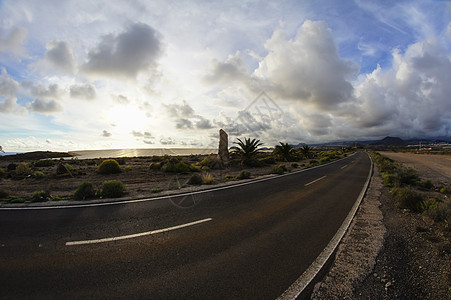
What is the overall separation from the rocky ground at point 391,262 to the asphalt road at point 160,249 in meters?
0.51

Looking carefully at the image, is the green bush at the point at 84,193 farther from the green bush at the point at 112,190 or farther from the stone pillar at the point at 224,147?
the stone pillar at the point at 224,147

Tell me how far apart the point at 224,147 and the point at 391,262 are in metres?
19.2

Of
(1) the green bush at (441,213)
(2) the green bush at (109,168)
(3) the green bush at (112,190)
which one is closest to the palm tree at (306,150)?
(1) the green bush at (441,213)

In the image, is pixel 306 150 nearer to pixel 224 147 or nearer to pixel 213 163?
pixel 224 147

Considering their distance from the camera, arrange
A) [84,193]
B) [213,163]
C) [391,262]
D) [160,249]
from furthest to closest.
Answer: [213,163] < [84,193] < [160,249] < [391,262]

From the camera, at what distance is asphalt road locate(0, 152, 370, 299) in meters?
2.92

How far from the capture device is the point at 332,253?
4.14 metres

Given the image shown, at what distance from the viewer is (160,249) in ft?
13.3

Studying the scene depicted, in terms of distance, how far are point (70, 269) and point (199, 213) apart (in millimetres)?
3484

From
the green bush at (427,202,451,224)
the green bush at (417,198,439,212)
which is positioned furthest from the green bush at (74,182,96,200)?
the green bush at (417,198,439,212)

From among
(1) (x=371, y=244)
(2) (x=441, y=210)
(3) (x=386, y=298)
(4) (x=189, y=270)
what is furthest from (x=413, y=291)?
(2) (x=441, y=210)

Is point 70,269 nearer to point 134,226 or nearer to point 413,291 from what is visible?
point 134,226

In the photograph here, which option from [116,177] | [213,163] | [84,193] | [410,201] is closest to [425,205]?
[410,201]

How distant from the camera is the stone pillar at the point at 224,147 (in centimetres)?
2230
